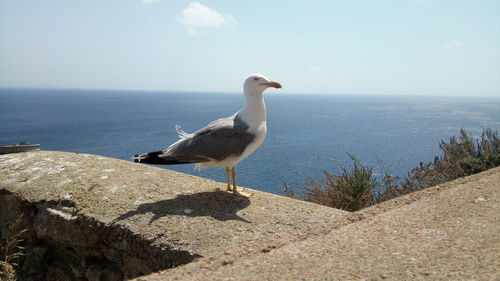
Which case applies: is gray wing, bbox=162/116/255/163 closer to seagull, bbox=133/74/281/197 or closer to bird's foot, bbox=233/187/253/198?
seagull, bbox=133/74/281/197

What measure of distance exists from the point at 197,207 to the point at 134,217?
0.77 m

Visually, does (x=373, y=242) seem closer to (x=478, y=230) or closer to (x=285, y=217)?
(x=478, y=230)

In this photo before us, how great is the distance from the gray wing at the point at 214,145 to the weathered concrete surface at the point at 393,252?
181cm

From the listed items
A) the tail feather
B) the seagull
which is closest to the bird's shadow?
the seagull

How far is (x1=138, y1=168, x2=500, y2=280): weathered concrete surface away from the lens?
257 cm

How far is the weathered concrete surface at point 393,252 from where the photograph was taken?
2.57 metres

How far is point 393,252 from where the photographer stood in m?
2.90

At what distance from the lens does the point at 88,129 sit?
62.9 metres

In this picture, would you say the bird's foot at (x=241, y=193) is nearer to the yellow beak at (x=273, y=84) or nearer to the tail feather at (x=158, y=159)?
the tail feather at (x=158, y=159)

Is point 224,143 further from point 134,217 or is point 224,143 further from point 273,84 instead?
point 134,217

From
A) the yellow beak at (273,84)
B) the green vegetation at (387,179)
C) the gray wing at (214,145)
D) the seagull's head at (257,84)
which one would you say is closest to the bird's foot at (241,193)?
the gray wing at (214,145)

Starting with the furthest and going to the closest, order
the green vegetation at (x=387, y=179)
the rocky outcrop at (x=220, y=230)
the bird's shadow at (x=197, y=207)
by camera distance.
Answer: the green vegetation at (x=387, y=179)
the bird's shadow at (x=197, y=207)
the rocky outcrop at (x=220, y=230)

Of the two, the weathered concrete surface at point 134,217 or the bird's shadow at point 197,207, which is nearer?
the weathered concrete surface at point 134,217

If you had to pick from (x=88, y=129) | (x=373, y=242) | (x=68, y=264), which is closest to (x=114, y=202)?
(x=68, y=264)
